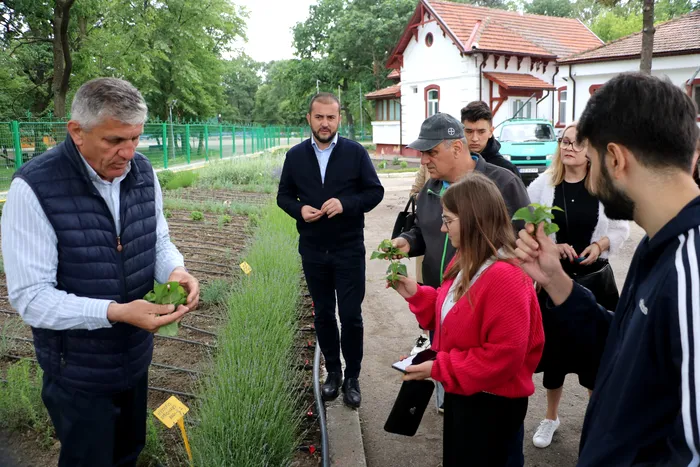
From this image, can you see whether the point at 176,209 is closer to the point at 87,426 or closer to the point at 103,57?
the point at 87,426

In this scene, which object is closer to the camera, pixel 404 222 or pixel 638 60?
pixel 404 222

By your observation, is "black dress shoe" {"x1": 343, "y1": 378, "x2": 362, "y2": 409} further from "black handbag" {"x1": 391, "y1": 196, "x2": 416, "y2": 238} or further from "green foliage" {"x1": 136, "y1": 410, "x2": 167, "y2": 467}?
"green foliage" {"x1": 136, "y1": 410, "x2": 167, "y2": 467}

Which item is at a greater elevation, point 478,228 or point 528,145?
point 528,145

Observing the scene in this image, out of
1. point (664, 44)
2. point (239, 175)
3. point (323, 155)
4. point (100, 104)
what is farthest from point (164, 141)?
point (100, 104)

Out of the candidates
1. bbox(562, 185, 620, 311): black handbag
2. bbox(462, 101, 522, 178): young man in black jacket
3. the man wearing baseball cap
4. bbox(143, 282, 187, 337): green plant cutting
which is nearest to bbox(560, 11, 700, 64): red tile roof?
bbox(462, 101, 522, 178): young man in black jacket

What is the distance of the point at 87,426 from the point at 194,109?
34.6 m

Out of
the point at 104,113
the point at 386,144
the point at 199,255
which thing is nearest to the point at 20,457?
the point at 104,113

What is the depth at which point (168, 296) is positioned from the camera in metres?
2.45

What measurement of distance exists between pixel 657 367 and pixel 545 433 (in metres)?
2.62

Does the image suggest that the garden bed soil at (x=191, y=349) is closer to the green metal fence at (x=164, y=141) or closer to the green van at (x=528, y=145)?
the green metal fence at (x=164, y=141)

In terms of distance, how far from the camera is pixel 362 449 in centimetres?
362

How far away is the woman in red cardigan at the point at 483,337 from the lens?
2383mm

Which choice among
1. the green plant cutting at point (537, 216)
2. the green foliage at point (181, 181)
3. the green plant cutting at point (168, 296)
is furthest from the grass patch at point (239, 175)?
the green plant cutting at point (537, 216)

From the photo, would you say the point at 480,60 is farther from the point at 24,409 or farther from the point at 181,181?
the point at 24,409
